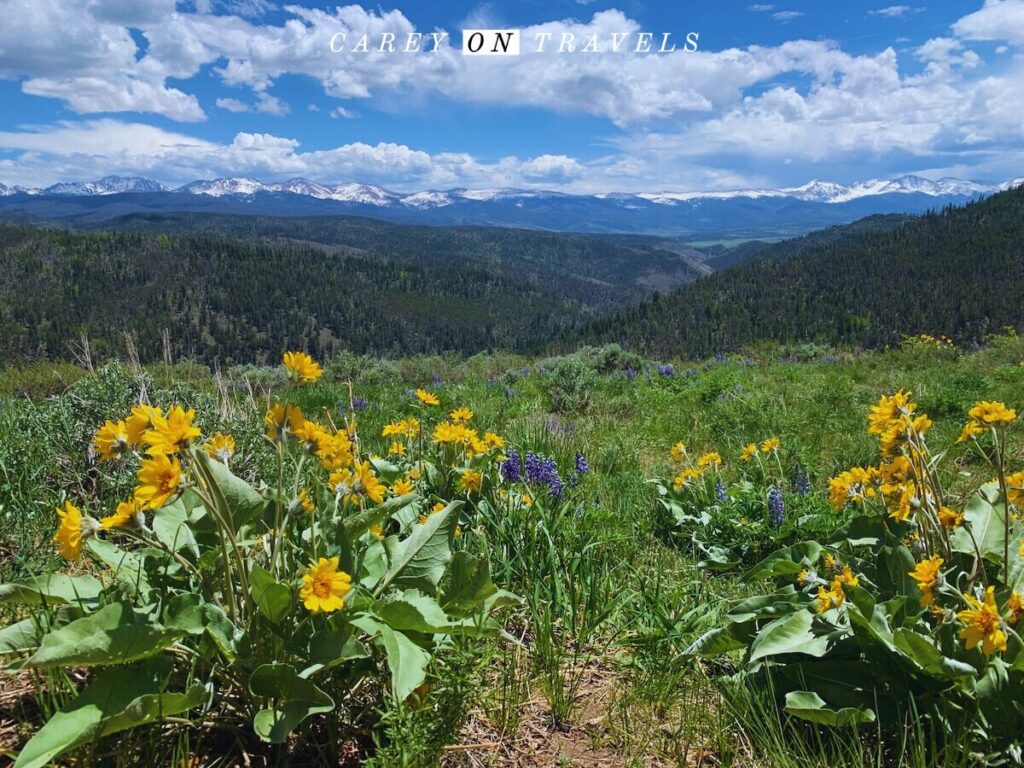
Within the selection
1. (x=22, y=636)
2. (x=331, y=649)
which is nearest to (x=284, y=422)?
(x=331, y=649)

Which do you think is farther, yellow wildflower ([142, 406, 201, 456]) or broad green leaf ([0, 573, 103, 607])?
broad green leaf ([0, 573, 103, 607])

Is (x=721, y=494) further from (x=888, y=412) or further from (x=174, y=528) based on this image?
(x=174, y=528)

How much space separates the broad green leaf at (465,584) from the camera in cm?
175

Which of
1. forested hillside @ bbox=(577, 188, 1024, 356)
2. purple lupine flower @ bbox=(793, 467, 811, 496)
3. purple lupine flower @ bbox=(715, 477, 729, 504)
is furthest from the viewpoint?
forested hillside @ bbox=(577, 188, 1024, 356)

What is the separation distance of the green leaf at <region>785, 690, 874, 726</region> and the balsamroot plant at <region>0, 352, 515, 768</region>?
0.78m

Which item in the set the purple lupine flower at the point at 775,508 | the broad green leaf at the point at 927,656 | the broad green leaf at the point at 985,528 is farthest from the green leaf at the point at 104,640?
the purple lupine flower at the point at 775,508

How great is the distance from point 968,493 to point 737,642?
8.06 ft

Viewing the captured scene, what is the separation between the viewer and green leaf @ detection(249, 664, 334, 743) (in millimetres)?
1378

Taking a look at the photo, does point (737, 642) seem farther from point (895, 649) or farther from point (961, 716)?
point (961, 716)

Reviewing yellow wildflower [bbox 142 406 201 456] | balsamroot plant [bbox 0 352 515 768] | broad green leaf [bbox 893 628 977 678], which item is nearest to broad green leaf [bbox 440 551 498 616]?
balsamroot plant [bbox 0 352 515 768]

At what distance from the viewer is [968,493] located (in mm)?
3494

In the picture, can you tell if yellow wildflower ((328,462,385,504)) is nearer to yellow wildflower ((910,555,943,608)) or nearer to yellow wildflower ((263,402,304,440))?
yellow wildflower ((263,402,304,440))

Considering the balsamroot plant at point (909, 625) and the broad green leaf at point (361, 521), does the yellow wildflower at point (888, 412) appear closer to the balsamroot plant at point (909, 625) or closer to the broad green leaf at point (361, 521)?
the balsamroot plant at point (909, 625)

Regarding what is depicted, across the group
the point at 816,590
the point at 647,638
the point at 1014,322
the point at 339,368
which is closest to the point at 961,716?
the point at 816,590
